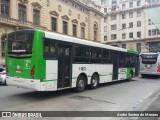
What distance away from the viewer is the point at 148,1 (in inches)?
2648

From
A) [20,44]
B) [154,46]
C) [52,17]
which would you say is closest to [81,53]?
[20,44]

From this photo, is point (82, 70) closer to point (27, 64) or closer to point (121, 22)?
point (27, 64)

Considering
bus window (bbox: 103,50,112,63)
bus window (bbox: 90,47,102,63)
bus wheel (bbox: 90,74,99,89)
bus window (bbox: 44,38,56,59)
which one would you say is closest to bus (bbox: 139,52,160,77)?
bus window (bbox: 103,50,112,63)

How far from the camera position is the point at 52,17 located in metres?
37.4

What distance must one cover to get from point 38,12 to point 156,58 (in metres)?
20.0

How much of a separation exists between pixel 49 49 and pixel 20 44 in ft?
4.48

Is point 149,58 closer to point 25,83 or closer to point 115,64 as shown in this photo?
point 115,64

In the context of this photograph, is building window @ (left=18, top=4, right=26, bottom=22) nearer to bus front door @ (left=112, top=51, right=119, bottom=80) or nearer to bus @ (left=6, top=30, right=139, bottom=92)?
bus front door @ (left=112, top=51, right=119, bottom=80)

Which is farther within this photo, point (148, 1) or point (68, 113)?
point (148, 1)

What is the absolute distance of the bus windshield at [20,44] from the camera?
31.0ft

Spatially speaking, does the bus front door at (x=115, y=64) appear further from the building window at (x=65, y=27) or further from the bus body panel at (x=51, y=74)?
the building window at (x=65, y=27)

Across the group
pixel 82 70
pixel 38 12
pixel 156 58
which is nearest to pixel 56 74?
pixel 82 70

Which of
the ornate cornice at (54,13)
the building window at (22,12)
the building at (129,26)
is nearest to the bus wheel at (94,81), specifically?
the building window at (22,12)

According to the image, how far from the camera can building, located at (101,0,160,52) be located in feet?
217
